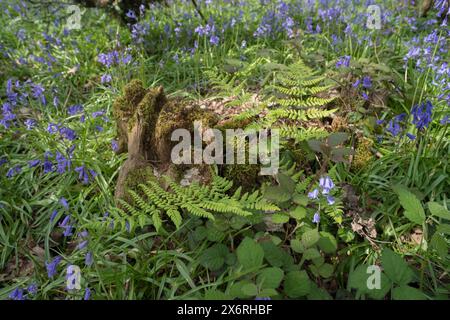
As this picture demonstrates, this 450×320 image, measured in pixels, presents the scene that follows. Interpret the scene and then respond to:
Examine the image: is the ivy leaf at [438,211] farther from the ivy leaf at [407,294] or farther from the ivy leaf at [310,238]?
the ivy leaf at [310,238]

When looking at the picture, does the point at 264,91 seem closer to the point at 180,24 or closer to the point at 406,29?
the point at 180,24

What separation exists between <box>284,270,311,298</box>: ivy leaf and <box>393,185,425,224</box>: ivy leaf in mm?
611

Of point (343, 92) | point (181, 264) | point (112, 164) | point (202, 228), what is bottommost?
point (181, 264)

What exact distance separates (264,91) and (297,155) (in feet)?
2.53

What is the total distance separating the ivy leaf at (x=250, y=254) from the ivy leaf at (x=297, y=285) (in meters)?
0.18

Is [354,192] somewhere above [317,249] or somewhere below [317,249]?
above

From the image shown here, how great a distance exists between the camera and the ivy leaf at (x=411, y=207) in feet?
6.57

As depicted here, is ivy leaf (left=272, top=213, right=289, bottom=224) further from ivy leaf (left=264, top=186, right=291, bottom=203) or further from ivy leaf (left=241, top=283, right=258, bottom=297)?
ivy leaf (left=241, top=283, right=258, bottom=297)

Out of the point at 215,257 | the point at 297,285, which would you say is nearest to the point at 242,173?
the point at 215,257

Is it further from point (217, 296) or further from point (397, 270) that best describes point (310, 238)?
point (217, 296)

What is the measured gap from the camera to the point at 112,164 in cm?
296

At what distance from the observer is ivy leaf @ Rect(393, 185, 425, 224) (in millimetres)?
2004

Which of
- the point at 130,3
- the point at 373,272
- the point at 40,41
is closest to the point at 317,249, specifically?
the point at 373,272

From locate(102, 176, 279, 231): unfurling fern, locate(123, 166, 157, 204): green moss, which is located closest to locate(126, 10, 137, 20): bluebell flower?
locate(123, 166, 157, 204): green moss
